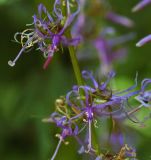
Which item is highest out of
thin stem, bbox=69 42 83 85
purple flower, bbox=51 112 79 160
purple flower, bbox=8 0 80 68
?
purple flower, bbox=8 0 80 68

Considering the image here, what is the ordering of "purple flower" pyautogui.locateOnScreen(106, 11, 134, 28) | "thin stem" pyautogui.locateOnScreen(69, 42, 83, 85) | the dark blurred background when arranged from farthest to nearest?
1. "purple flower" pyautogui.locateOnScreen(106, 11, 134, 28)
2. the dark blurred background
3. "thin stem" pyautogui.locateOnScreen(69, 42, 83, 85)

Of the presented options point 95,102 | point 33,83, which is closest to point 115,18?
point 33,83

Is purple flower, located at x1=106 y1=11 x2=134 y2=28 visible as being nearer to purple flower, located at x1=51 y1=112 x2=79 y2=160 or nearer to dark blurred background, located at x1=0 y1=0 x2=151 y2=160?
dark blurred background, located at x1=0 y1=0 x2=151 y2=160

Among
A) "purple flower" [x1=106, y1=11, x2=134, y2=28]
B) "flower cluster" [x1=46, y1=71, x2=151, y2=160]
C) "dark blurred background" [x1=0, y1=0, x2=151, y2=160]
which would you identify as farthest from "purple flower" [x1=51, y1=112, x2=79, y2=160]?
"purple flower" [x1=106, y1=11, x2=134, y2=28]

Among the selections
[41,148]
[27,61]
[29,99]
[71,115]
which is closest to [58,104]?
[71,115]

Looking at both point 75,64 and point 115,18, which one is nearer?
→ point 75,64

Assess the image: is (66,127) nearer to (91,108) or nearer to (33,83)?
(91,108)

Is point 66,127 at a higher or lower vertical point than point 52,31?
lower

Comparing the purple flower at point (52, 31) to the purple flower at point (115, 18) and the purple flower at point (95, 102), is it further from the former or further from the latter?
the purple flower at point (115, 18)

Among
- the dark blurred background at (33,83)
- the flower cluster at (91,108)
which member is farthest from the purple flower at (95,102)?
Result: the dark blurred background at (33,83)
